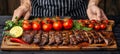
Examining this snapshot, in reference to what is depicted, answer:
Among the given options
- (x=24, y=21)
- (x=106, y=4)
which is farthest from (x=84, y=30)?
(x=106, y=4)

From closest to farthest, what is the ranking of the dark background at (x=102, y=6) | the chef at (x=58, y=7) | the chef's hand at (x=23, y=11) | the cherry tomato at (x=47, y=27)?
the cherry tomato at (x=47, y=27) < the chef's hand at (x=23, y=11) < the chef at (x=58, y=7) < the dark background at (x=102, y=6)

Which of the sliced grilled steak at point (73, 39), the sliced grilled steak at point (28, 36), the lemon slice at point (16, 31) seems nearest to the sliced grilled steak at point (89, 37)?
the sliced grilled steak at point (73, 39)

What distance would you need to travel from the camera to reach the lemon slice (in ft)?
9.74

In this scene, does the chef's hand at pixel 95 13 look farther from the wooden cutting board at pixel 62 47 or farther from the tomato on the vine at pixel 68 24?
the wooden cutting board at pixel 62 47

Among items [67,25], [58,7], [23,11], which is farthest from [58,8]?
[67,25]

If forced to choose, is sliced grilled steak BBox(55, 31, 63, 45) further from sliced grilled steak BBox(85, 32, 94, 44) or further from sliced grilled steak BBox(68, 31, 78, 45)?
sliced grilled steak BBox(85, 32, 94, 44)

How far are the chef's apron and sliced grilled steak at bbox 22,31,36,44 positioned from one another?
683 millimetres

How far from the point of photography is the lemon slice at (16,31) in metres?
2.97

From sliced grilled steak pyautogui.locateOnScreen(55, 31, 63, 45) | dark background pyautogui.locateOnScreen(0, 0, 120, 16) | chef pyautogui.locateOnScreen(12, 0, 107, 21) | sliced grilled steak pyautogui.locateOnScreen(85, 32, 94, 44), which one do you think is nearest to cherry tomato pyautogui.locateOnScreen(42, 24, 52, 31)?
sliced grilled steak pyautogui.locateOnScreen(55, 31, 63, 45)

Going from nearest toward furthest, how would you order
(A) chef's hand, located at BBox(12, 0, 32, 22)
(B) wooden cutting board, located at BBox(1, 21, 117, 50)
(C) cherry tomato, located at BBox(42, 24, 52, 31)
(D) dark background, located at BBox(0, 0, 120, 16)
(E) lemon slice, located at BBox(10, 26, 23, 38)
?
(B) wooden cutting board, located at BBox(1, 21, 117, 50)
(E) lemon slice, located at BBox(10, 26, 23, 38)
(C) cherry tomato, located at BBox(42, 24, 52, 31)
(A) chef's hand, located at BBox(12, 0, 32, 22)
(D) dark background, located at BBox(0, 0, 120, 16)

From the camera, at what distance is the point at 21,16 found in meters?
3.40

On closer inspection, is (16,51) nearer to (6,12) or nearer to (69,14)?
(69,14)

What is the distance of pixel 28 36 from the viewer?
115 inches

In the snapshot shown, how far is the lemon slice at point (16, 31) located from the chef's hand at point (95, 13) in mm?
769
